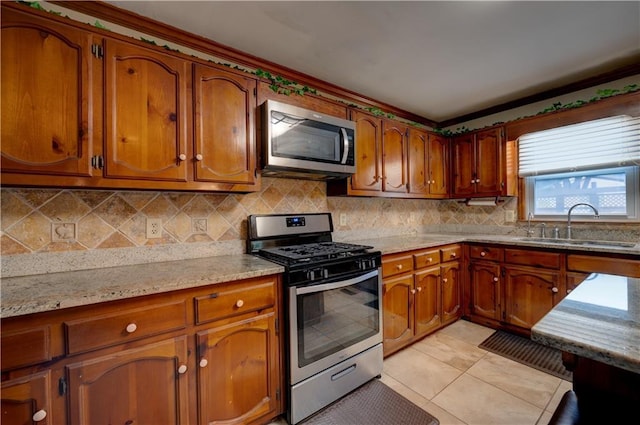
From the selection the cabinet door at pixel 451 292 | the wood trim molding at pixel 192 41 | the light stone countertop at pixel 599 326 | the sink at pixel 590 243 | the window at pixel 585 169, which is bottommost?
the cabinet door at pixel 451 292

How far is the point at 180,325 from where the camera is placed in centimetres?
127

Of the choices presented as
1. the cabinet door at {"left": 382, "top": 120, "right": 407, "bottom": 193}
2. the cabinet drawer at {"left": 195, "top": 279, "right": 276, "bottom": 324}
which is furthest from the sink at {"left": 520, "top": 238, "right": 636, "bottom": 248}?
the cabinet drawer at {"left": 195, "top": 279, "right": 276, "bottom": 324}

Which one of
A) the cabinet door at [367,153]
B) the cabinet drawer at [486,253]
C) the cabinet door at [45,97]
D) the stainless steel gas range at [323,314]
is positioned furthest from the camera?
the cabinet drawer at [486,253]

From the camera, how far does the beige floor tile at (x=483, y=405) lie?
5.25ft

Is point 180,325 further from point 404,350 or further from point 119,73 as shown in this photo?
point 404,350

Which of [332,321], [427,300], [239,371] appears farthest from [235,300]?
[427,300]

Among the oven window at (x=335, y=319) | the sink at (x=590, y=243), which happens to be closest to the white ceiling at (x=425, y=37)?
the sink at (x=590, y=243)

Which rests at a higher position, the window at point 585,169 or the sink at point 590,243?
the window at point 585,169

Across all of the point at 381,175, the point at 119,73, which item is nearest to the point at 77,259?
the point at 119,73

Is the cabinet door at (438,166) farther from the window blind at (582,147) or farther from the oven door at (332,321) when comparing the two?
the oven door at (332,321)

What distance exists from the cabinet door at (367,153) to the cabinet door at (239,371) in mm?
1415

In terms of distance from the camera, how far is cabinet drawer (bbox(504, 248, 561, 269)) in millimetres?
2327

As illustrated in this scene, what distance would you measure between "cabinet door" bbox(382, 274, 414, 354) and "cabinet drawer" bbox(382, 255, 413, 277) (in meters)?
0.06

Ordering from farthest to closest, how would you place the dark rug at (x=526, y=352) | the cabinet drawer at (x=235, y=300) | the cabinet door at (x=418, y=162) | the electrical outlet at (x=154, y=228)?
the cabinet door at (x=418, y=162), the dark rug at (x=526, y=352), the electrical outlet at (x=154, y=228), the cabinet drawer at (x=235, y=300)
